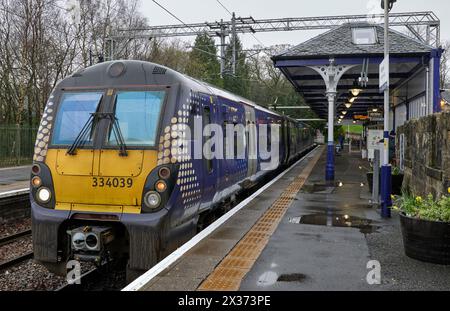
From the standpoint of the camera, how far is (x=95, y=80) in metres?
6.62

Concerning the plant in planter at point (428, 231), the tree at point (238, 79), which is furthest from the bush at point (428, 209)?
the tree at point (238, 79)

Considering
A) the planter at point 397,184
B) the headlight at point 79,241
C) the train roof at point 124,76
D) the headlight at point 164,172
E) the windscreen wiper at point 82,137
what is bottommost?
the headlight at point 79,241

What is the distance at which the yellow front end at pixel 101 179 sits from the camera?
5926 mm

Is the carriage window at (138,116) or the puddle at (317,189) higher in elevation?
the carriage window at (138,116)

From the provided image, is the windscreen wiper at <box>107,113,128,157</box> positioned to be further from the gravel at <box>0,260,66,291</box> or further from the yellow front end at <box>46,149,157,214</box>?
the gravel at <box>0,260,66,291</box>

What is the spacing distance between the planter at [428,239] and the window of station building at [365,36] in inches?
475

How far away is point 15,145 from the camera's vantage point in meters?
26.6

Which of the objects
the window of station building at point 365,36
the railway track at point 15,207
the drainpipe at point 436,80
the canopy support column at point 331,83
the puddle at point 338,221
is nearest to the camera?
the puddle at point 338,221

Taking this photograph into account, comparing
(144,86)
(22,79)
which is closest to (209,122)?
(144,86)

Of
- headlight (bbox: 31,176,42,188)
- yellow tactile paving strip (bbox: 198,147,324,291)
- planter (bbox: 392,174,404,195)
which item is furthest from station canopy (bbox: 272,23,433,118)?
headlight (bbox: 31,176,42,188)

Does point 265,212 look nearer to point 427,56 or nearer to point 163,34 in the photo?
point 427,56

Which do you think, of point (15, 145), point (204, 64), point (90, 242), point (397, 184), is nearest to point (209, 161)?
point (90, 242)

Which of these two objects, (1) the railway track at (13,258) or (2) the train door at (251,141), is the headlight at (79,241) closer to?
(1) the railway track at (13,258)

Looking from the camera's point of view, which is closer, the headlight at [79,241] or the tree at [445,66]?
the headlight at [79,241]
